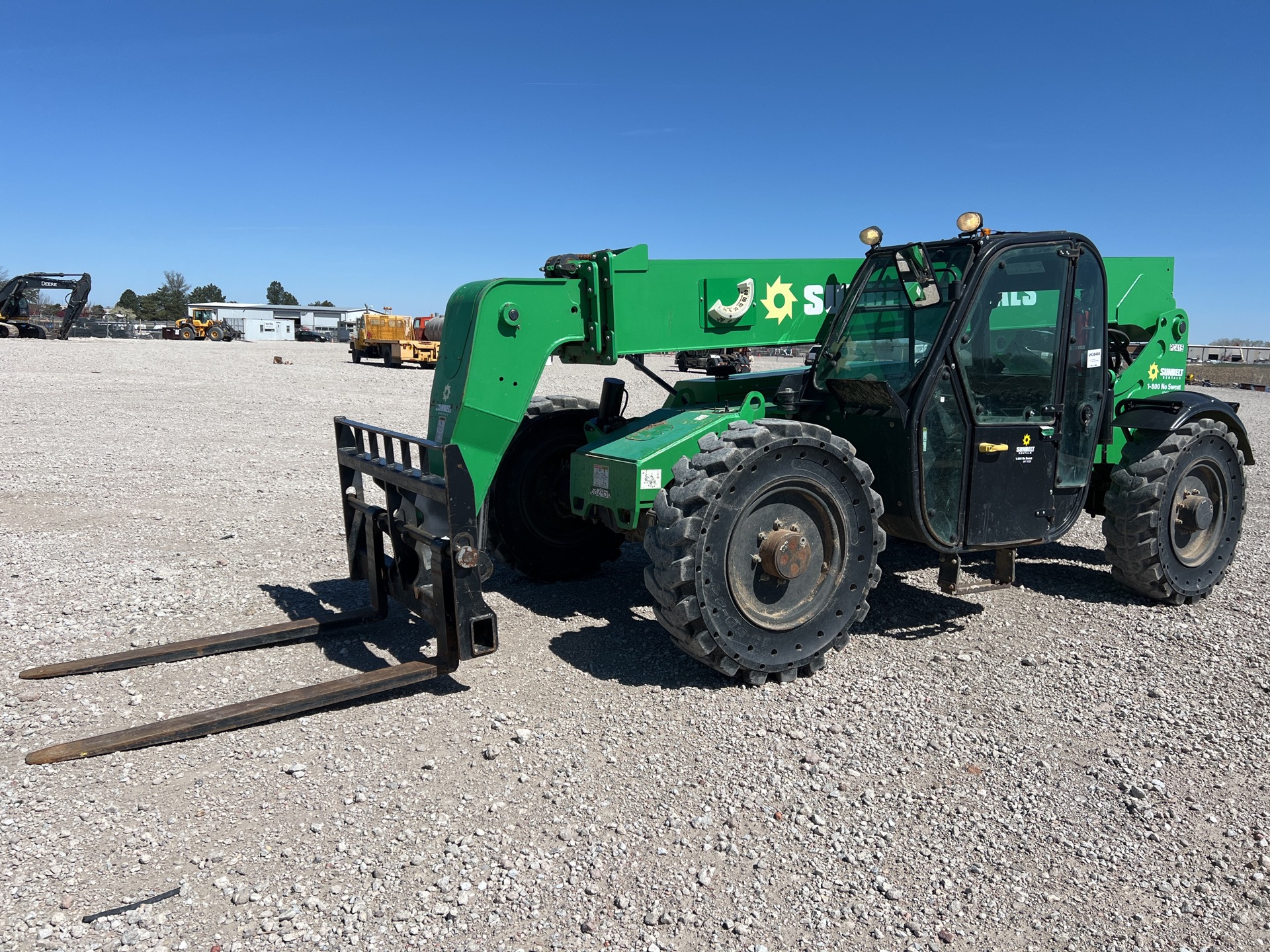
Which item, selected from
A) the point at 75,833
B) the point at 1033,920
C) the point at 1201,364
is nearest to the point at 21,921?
the point at 75,833

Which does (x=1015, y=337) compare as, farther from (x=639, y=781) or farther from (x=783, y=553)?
(x=639, y=781)

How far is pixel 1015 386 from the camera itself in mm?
5629

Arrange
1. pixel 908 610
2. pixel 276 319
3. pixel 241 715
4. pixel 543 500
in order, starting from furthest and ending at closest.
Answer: pixel 276 319 → pixel 543 500 → pixel 908 610 → pixel 241 715

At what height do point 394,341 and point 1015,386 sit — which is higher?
point 394,341

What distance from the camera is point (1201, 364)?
1783 inches

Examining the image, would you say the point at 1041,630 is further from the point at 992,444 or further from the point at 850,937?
the point at 850,937

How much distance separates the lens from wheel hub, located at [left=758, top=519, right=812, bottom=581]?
4.79 meters

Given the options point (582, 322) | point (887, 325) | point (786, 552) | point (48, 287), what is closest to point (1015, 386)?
point (887, 325)

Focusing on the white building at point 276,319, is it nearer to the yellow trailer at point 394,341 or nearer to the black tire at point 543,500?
the yellow trailer at point 394,341

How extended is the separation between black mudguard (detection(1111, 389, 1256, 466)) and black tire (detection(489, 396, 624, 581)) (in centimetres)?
397

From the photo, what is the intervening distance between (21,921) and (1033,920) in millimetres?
3399

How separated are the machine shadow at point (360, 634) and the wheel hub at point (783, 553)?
5.94 ft

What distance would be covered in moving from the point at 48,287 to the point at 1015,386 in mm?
50823

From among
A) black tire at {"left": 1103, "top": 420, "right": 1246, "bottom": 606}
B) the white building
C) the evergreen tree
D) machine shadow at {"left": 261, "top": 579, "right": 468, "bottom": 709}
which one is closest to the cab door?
black tire at {"left": 1103, "top": 420, "right": 1246, "bottom": 606}
